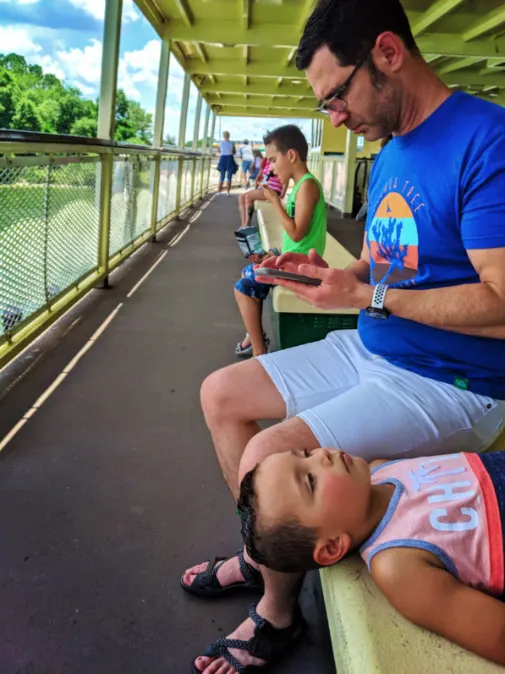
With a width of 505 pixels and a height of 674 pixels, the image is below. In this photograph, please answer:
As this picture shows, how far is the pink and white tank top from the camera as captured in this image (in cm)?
95

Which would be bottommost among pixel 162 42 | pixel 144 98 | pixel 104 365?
pixel 104 365

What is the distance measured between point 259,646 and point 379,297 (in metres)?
0.92

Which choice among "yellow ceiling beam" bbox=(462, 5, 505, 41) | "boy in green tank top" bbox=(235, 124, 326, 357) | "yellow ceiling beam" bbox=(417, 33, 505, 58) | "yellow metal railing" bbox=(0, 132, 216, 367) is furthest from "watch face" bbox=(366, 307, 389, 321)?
"yellow ceiling beam" bbox=(417, 33, 505, 58)

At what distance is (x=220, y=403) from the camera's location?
157cm

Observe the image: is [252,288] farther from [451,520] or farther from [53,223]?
[451,520]

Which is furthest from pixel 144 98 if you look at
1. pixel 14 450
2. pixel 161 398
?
pixel 14 450

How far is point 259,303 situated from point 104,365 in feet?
3.16

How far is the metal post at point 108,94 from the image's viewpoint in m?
4.70

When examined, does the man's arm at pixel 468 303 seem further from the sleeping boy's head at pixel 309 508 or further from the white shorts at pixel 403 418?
the sleeping boy's head at pixel 309 508

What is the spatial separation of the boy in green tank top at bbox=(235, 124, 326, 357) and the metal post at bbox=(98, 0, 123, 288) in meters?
1.94

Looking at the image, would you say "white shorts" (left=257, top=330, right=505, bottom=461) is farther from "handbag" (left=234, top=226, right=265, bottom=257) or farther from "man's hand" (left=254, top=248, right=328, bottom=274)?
"handbag" (left=234, top=226, right=265, bottom=257)

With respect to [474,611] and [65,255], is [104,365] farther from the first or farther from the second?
[474,611]

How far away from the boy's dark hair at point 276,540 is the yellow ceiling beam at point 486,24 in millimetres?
7883

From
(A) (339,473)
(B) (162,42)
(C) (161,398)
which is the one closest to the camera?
(A) (339,473)
